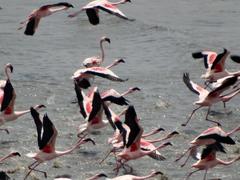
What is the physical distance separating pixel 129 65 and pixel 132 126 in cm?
767

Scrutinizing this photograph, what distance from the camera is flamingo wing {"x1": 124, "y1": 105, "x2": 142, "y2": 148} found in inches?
409

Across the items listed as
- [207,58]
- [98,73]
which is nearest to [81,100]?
[98,73]

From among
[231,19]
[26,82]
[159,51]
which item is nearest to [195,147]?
[26,82]

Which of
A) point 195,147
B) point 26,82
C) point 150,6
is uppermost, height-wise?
point 195,147

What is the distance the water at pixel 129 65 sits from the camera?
1220 centimetres

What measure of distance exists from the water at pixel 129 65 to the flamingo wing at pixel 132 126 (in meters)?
0.73

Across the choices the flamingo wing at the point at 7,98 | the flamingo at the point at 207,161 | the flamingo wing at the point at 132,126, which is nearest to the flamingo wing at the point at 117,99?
the flamingo wing at the point at 132,126

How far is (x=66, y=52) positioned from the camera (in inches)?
782

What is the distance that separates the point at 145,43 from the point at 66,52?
2.12m

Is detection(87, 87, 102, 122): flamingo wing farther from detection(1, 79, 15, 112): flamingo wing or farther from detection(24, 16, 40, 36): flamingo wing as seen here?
detection(24, 16, 40, 36): flamingo wing

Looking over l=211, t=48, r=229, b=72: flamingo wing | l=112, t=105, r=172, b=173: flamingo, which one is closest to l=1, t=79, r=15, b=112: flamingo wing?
l=112, t=105, r=172, b=173: flamingo

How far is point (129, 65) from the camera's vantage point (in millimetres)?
18391

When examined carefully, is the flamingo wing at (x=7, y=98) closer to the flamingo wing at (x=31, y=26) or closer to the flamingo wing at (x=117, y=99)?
the flamingo wing at (x=117, y=99)

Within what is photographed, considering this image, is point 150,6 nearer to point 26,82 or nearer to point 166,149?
point 26,82
